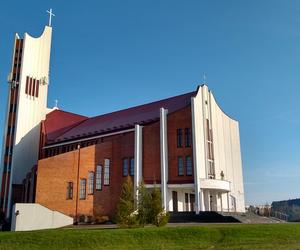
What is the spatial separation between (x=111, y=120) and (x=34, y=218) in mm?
18039

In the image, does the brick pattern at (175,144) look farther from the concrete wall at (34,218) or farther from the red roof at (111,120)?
the concrete wall at (34,218)

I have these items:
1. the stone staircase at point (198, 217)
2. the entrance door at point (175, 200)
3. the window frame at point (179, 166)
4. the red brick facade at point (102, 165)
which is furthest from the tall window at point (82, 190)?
the stone staircase at point (198, 217)

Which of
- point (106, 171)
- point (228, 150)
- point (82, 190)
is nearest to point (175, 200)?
point (106, 171)

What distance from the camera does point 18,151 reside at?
4556 cm

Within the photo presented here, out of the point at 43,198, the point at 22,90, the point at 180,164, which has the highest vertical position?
the point at 22,90

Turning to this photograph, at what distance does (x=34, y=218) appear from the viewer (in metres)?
31.2

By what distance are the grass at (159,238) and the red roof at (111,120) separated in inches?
865

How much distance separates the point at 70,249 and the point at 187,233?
18.0 feet

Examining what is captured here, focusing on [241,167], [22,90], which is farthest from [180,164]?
[22,90]

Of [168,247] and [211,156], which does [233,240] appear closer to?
[168,247]

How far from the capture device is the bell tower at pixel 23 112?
44.7 m

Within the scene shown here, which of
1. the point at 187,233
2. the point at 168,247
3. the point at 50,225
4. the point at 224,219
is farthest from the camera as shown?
the point at 50,225

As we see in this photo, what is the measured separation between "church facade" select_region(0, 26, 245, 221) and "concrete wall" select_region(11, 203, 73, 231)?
2.14 metres

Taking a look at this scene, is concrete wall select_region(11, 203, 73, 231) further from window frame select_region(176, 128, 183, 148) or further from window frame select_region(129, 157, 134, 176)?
window frame select_region(176, 128, 183, 148)
